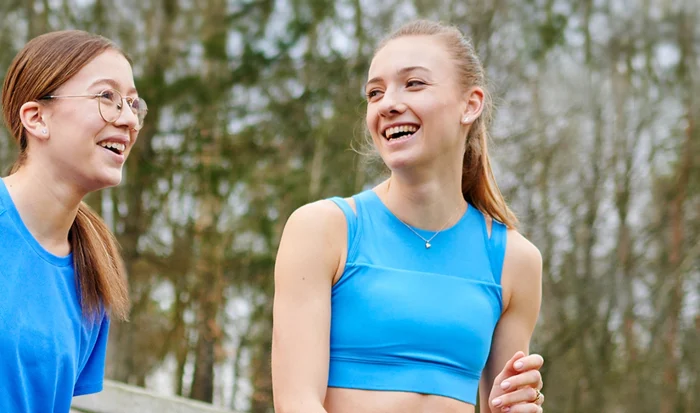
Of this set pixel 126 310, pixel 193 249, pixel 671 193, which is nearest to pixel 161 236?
pixel 193 249

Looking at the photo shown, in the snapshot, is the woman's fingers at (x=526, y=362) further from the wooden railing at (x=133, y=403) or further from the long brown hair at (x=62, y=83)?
the wooden railing at (x=133, y=403)

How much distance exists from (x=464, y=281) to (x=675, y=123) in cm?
767

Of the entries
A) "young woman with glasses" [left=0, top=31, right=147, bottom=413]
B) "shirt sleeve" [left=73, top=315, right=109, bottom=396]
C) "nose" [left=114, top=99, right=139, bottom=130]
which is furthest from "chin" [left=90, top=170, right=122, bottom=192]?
"shirt sleeve" [left=73, top=315, right=109, bottom=396]

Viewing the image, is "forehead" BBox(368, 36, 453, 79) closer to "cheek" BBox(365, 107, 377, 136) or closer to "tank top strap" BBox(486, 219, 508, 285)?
"cheek" BBox(365, 107, 377, 136)

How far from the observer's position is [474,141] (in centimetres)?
235

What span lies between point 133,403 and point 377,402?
1504 mm

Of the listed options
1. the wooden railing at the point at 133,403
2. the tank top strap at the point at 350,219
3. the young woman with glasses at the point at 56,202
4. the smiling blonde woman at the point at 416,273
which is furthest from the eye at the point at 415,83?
the wooden railing at the point at 133,403

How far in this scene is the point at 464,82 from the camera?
7.30ft

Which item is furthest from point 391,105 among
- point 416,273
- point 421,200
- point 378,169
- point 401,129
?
point 378,169

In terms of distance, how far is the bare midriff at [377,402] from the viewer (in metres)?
1.95

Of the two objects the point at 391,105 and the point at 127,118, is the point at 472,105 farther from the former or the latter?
the point at 127,118

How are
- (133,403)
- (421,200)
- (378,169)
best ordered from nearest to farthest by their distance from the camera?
(421,200)
(133,403)
(378,169)

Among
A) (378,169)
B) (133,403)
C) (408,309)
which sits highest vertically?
(378,169)

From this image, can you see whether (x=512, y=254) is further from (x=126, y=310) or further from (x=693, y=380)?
(x=693, y=380)
